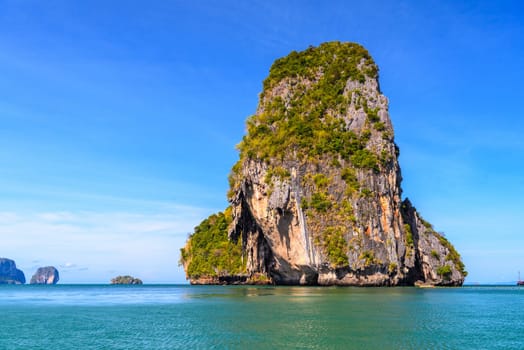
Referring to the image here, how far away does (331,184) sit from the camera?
64000mm

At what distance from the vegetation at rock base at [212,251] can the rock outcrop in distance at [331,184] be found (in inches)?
726

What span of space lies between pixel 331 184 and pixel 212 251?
42.8 metres

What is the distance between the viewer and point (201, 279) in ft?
330

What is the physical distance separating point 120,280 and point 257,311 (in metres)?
149

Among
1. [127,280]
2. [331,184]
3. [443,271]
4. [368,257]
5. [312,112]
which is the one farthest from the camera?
[127,280]

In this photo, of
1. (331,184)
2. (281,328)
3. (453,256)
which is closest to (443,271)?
(453,256)

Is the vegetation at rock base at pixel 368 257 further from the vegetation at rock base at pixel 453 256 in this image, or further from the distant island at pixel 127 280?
the distant island at pixel 127 280

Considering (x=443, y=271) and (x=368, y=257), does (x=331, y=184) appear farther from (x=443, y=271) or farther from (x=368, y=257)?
(x=443, y=271)

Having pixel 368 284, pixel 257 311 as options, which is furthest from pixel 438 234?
pixel 257 311

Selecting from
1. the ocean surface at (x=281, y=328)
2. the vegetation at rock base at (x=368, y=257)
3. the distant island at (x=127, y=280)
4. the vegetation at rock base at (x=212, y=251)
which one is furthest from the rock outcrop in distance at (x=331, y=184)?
the distant island at (x=127, y=280)

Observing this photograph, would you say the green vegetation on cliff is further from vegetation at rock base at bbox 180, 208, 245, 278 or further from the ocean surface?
the ocean surface

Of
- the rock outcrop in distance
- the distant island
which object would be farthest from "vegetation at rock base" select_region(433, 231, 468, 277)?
the distant island

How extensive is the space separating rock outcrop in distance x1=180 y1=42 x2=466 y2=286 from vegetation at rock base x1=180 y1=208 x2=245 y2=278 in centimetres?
1843

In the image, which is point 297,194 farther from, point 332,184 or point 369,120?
point 369,120
